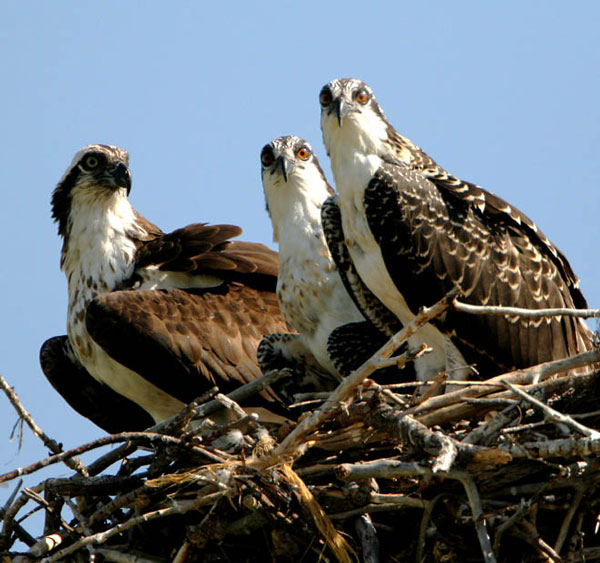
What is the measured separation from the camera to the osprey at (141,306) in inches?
306

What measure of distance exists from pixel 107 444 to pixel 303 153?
8.91ft

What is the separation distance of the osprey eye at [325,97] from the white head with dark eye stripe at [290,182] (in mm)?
622

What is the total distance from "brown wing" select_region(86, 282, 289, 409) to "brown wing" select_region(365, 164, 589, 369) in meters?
1.57

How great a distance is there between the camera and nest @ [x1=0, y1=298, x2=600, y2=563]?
218 inches

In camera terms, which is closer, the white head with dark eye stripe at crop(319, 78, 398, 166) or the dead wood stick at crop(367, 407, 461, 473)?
the dead wood stick at crop(367, 407, 461, 473)

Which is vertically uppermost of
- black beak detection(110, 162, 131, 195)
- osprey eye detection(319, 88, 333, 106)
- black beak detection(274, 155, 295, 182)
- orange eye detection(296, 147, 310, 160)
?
black beak detection(110, 162, 131, 195)

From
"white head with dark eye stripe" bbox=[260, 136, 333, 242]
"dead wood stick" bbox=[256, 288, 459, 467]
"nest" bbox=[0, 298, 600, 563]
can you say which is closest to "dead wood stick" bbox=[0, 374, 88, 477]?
"nest" bbox=[0, 298, 600, 563]

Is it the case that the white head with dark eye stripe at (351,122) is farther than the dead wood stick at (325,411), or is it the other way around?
the white head with dark eye stripe at (351,122)

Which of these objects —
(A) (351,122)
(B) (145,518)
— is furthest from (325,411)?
(A) (351,122)

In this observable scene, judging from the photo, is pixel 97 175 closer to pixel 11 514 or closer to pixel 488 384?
pixel 11 514

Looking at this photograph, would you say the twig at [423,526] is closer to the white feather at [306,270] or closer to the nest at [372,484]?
the nest at [372,484]

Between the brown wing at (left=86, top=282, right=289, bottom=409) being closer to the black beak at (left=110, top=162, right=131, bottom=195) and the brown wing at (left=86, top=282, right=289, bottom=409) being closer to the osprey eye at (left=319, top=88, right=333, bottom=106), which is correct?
the black beak at (left=110, top=162, right=131, bottom=195)

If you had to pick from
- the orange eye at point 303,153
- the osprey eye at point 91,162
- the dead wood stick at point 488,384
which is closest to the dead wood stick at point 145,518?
the dead wood stick at point 488,384

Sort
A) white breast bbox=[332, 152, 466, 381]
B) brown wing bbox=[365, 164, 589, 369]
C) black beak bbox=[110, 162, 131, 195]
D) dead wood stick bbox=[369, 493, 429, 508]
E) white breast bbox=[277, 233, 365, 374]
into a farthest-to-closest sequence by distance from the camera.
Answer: black beak bbox=[110, 162, 131, 195], white breast bbox=[277, 233, 365, 374], white breast bbox=[332, 152, 466, 381], brown wing bbox=[365, 164, 589, 369], dead wood stick bbox=[369, 493, 429, 508]
